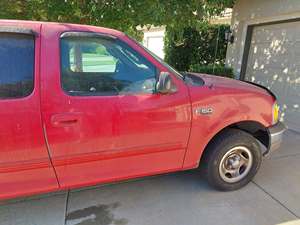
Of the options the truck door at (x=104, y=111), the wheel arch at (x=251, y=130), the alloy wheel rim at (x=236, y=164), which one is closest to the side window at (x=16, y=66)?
the truck door at (x=104, y=111)

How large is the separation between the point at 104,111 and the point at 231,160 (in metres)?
1.68

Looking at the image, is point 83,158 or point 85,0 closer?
point 83,158

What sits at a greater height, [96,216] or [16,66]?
[16,66]

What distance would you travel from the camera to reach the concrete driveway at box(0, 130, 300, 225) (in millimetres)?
2598

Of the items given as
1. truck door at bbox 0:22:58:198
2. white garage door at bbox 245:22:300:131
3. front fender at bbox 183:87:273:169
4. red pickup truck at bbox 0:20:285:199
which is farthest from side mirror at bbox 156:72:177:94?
white garage door at bbox 245:22:300:131

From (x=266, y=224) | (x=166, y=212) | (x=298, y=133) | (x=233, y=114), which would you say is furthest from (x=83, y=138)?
(x=298, y=133)

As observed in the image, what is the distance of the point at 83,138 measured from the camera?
231 centimetres

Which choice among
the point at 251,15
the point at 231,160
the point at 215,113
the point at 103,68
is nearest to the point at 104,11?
the point at 103,68

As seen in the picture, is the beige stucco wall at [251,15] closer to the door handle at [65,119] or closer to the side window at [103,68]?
the side window at [103,68]

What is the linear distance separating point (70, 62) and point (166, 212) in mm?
1808

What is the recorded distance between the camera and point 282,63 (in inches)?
214

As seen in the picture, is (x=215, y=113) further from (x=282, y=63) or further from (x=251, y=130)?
(x=282, y=63)

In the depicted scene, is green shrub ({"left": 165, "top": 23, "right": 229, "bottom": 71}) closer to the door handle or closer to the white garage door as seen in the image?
the white garage door

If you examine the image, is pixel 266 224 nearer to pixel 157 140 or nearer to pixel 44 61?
pixel 157 140
